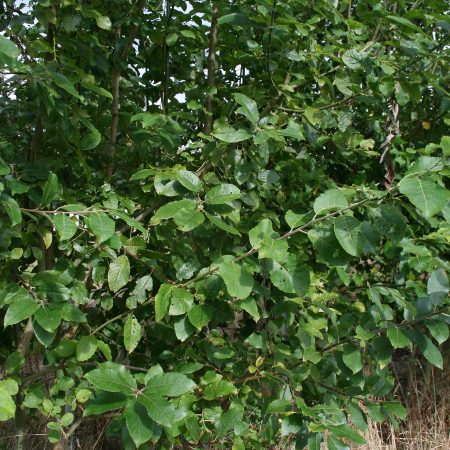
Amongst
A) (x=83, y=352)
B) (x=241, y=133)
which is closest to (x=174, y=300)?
(x=83, y=352)

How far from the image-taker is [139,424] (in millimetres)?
1265

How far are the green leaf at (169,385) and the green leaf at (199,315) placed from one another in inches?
8.6

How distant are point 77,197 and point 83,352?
54 centimetres

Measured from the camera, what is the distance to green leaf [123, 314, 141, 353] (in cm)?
164

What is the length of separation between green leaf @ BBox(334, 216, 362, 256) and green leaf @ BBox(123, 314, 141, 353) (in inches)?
24.3

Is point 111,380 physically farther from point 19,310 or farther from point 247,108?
point 247,108

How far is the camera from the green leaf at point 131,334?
1642 millimetres

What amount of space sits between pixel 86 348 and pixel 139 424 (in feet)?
1.39

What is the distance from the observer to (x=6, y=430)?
3084 mm

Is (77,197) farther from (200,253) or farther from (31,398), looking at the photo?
(31,398)

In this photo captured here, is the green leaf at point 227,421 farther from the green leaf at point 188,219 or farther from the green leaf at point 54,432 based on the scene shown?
the green leaf at point 188,219

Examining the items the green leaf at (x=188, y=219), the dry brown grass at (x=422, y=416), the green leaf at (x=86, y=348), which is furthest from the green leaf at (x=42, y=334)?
the dry brown grass at (x=422, y=416)

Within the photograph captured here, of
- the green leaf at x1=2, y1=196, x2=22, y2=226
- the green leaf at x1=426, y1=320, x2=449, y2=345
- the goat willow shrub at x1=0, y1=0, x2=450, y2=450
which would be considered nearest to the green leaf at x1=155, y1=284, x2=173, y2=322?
the goat willow shrub at x1=0, y1=0, x2=450, y2=450

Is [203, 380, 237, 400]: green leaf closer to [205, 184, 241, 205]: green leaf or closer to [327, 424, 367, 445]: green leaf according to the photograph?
[327, 424, 367, 445]: green leaf
